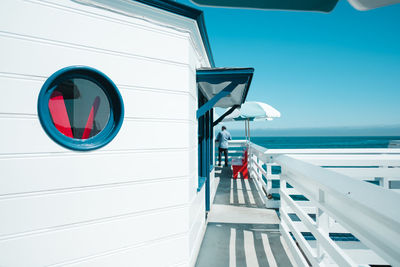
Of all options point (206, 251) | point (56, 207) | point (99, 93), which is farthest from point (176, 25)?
point (206, 251)

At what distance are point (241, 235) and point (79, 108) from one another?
2790 mm

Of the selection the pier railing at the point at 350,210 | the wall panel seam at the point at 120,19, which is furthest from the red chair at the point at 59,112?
the pier railing at the point at 350,210

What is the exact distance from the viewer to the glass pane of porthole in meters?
1.76

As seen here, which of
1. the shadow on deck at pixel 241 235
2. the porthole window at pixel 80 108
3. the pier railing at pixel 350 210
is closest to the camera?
the pier railing at pixel 350 210

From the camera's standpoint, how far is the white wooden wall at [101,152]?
63.8 inches

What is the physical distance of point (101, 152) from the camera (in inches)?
74.9

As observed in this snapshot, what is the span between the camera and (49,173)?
1716 millimetres

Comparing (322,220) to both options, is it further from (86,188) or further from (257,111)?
(257,111)

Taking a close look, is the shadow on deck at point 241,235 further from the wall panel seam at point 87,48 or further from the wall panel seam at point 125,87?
the wall panel seam at point 87,48

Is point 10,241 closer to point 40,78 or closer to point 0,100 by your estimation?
point 0,100

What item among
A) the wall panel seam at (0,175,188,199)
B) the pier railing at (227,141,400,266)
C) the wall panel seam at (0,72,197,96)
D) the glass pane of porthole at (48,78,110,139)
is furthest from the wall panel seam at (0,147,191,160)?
the pier railing at (227,141,400,266)

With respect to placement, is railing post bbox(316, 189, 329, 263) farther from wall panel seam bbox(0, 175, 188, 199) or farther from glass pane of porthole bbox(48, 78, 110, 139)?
glass pane of porthole bbox(48, 78, 110, 139)

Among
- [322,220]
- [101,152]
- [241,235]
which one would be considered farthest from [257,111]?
[101,152]

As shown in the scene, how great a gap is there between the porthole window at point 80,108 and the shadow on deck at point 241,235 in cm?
196
